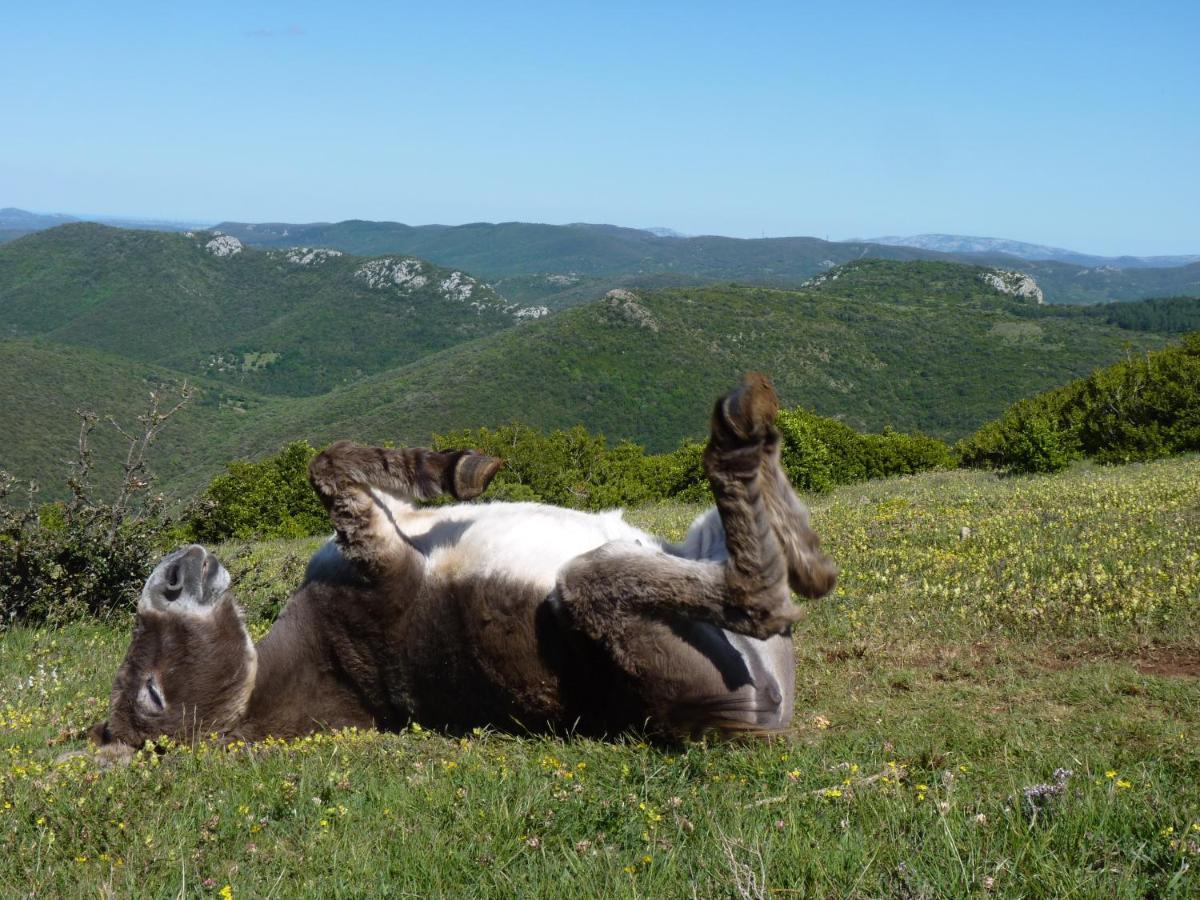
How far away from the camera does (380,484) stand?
4.20m

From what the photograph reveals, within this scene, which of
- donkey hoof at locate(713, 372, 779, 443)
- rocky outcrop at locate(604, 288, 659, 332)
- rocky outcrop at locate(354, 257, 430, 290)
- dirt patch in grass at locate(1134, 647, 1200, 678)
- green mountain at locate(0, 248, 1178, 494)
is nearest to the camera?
donkey hoof at locate(713, 372, 779, 443)

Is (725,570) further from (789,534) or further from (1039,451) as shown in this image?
(1039,451)

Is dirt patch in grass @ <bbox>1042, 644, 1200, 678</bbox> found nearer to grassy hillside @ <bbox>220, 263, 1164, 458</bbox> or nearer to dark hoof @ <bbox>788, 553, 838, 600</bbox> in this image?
dark hoof @ <bbox>788, 553, 838, 600</bbox>

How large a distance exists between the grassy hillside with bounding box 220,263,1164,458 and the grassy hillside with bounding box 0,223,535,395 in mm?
56984

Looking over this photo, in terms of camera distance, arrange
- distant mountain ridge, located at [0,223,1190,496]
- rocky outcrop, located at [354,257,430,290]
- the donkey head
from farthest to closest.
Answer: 1. rocky outcrop, located at [354,257,430,290]
2. distant mountain ridge, located at [0,223,1190,496]
3. the donkey head

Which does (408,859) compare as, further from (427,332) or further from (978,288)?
(427,332)

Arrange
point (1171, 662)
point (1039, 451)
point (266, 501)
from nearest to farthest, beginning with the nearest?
point (1171, 662) → point (1039, 451) → point (266, 501)

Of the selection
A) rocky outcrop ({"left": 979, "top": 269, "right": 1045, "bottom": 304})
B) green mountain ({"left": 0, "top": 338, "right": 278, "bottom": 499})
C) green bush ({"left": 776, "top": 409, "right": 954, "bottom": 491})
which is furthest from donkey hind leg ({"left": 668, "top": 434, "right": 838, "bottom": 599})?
rocky outcrop ({"left": 979, "top": 269, "right": 1045, "bottom": 304})

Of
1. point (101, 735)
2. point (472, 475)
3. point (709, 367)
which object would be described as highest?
point (472, 475)

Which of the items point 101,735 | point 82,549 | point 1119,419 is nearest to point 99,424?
point 1119,419


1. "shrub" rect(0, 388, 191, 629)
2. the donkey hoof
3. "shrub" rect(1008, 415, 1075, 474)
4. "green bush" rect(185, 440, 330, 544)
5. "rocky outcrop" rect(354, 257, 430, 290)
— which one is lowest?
"green bush" rect(185, 440, 330, 544)

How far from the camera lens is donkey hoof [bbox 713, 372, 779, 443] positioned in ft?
11.2

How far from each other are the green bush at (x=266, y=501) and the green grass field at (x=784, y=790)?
95.7ft

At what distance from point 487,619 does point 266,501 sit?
108ft
